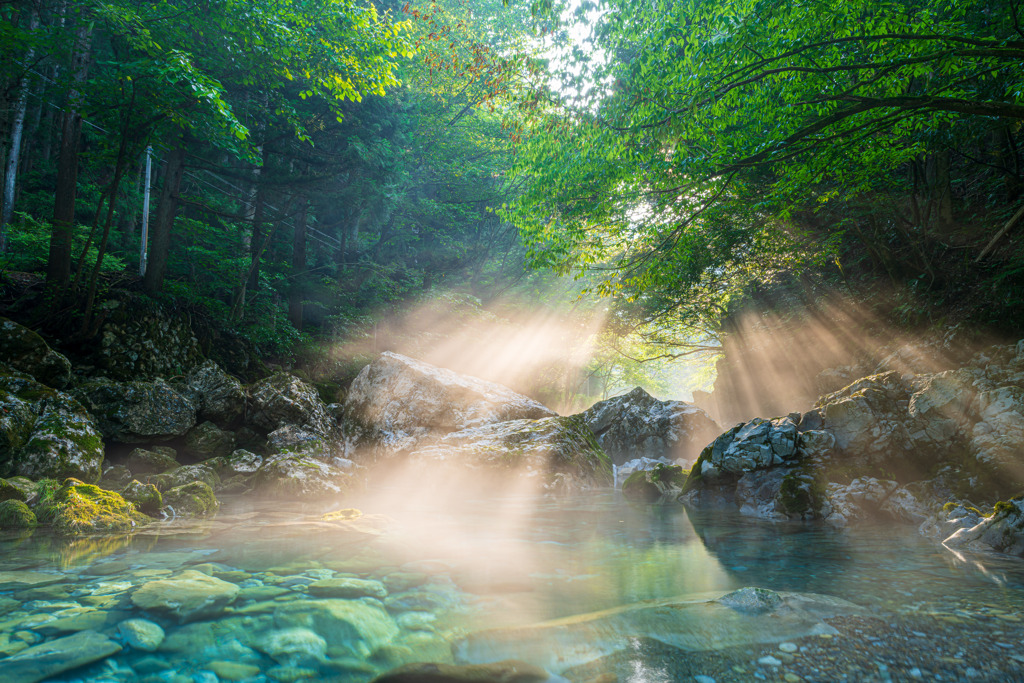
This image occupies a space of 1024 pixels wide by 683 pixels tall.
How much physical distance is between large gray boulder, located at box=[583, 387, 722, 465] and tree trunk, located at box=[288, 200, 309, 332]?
416 inches

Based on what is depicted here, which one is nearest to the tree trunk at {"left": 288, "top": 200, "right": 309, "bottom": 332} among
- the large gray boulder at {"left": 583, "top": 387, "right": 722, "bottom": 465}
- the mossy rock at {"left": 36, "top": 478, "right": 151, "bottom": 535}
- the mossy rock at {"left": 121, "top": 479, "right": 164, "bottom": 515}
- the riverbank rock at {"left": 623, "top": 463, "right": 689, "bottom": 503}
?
the large gray boulder at {"left": 583, "top": 387, "right": 722, "bottom": 465}

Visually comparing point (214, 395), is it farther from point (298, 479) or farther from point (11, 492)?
point (11, 492)

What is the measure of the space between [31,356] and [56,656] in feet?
26.5

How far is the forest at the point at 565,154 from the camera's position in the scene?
19.1ft

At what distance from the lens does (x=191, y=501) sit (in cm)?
559

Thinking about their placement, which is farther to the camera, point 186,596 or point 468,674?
point 186,596

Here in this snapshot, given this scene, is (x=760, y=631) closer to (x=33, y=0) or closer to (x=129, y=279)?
(x=129, y=279)

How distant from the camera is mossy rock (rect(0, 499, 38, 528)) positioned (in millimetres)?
4469

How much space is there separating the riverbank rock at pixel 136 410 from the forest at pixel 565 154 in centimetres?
237

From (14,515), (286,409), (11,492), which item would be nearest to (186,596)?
(14,515)

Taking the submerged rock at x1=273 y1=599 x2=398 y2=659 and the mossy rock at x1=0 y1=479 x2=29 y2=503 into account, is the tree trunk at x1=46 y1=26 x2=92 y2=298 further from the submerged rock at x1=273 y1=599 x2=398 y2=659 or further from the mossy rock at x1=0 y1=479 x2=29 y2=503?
the submerged rock at x1=273 y1=599 x2=398 y2=659

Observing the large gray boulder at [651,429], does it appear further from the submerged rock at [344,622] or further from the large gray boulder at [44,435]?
the submerged rock at [344,622]

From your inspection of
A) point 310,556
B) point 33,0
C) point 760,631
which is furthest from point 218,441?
point 33,0

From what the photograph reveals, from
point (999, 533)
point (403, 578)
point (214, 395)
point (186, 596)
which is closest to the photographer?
point (186, 596)
